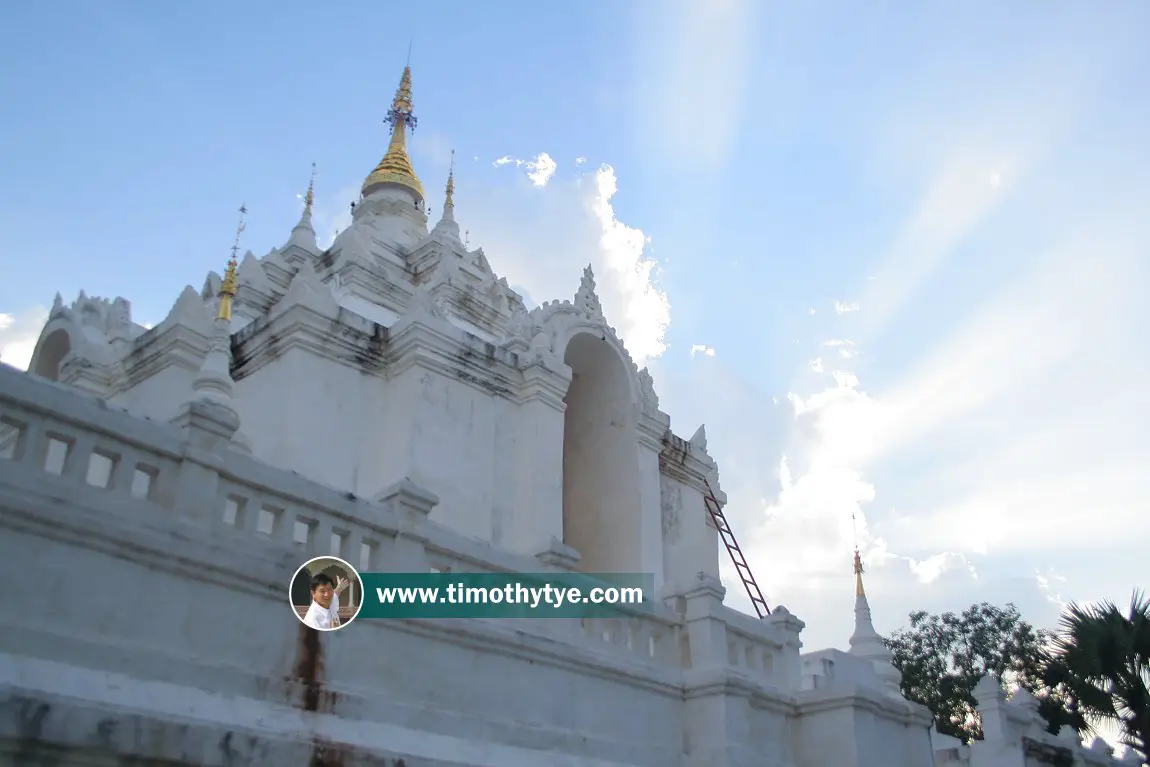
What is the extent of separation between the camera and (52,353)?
20516 mm

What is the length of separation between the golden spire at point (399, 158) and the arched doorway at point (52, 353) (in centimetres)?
988

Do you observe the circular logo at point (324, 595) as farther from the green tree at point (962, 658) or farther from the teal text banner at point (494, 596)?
the green tree at point (962, 658)

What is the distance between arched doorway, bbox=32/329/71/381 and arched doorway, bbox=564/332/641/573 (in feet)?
31.4

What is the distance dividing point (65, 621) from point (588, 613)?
18.4 ft

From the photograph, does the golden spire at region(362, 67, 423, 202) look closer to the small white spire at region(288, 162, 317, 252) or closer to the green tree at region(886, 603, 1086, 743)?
the small white spire at region(288, 162, 317, 252)

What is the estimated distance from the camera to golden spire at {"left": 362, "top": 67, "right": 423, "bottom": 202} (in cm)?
2803

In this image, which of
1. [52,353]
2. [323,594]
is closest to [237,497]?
[323,594]

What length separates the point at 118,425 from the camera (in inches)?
308

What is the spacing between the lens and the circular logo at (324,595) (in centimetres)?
845

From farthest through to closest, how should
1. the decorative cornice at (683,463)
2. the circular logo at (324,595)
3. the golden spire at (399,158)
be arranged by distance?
the golden spire at (399,158) → the decorative cornice at (683,463) → the circular logo at (324,595)

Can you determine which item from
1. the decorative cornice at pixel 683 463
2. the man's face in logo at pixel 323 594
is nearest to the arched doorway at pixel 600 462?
the decorative cornice at pixel 683 463

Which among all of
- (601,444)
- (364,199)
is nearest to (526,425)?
(601,444)

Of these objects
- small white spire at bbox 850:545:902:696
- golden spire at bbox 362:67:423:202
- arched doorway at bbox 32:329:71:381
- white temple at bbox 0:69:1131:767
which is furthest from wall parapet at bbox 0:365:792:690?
golden spire at bbox 362:67:423:202

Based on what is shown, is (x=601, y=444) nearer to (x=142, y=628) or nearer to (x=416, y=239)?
(x=416, y=239)
